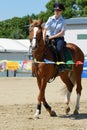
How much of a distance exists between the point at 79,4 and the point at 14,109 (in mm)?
50836

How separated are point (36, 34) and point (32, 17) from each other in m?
74.4

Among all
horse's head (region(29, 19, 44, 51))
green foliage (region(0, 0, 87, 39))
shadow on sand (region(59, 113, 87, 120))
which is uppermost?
horse's head (region(29, 19, 44, 51))

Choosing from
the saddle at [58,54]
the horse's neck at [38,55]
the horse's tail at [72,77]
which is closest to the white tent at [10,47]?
the horse's tail at [72,77]

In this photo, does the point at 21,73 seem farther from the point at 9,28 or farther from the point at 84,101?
the point at 9,28

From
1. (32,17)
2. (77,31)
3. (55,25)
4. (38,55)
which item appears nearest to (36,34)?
(38,55)

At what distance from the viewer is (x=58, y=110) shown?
38.5ft

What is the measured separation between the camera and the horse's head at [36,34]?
9.83m

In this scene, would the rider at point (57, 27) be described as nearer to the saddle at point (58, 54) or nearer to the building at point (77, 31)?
the saddle at point (58, 54)

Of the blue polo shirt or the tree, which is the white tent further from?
the blue polo shirt

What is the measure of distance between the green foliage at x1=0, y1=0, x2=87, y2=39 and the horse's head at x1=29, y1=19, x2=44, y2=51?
84.1 feet

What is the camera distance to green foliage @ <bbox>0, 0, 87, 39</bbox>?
61531 millimetres

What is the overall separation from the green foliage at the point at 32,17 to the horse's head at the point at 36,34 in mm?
25627

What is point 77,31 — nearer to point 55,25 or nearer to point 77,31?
point 77,31

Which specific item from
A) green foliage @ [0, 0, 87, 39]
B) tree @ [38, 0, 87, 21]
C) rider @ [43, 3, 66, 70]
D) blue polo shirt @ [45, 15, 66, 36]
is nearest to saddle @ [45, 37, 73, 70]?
rider @ [43, 3, 66, 70]
